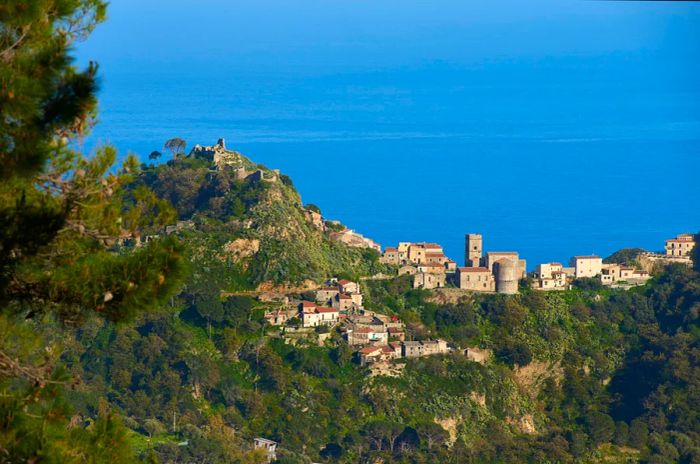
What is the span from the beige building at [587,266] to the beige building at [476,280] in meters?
3.13

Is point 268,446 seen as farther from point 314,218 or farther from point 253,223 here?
point 314,218

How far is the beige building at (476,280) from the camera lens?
4878cm

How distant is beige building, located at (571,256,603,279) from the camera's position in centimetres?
5088

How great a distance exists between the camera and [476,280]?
4881 cm

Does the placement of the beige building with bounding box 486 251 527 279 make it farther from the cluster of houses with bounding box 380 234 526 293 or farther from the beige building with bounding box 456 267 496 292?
the beige building with bounding box 456 267 496 292

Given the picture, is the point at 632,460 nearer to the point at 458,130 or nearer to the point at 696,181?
the point at 696,181

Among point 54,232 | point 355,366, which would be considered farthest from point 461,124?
point 54,232

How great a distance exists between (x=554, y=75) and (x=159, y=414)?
398 ft

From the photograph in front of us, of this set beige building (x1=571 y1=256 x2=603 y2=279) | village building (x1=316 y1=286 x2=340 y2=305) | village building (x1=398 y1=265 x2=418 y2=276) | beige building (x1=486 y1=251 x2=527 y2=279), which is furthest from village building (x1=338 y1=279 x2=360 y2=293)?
beige building (x1=571 y1=256 x2=603 y2=279)

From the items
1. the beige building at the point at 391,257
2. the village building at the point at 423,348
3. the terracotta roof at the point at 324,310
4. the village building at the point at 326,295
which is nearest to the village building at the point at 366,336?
the village building at the point at 423,348

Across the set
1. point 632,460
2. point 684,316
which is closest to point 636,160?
point 684,316

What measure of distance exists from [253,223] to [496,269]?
22.3 feet

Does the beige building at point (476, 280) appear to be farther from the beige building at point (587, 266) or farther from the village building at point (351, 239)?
the village building at point (351, 239)

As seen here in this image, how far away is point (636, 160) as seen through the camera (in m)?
112
